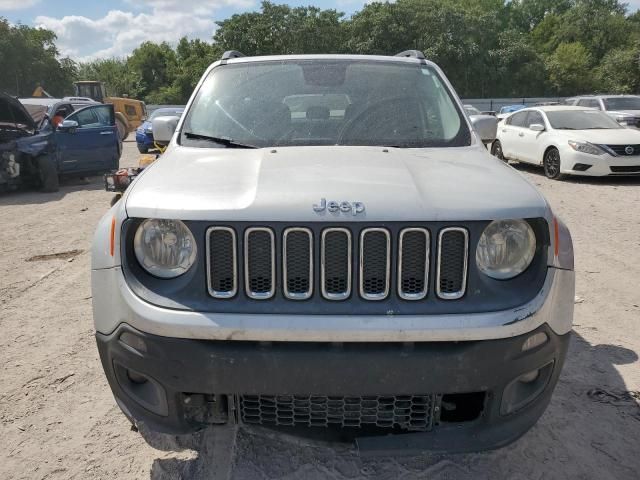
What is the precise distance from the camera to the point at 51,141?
35.4 feet

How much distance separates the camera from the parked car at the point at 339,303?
2123 mm

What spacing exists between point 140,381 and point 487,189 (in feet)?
5.17

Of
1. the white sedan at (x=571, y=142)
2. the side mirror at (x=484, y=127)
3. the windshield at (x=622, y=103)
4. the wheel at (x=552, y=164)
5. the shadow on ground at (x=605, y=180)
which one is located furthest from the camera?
the windshield at (x=622, y=103)

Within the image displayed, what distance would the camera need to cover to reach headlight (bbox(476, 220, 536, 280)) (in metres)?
2.26

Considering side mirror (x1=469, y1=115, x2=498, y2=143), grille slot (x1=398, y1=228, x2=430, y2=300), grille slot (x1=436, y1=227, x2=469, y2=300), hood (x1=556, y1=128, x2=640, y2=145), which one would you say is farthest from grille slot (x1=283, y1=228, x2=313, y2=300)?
hood (x1=556, y1=128, x2=640, y2=145)

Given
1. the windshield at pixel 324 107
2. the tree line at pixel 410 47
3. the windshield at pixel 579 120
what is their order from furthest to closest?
the tree line at pixel 410 47 → the windshield at pixel 579 120 → the windshield at pixel 324 107

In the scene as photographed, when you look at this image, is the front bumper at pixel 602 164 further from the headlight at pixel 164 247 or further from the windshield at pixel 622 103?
the headlight at pixel 164 247

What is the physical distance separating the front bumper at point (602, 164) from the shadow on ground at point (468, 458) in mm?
8907

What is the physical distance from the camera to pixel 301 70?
147 inches

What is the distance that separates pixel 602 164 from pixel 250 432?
33.1ft

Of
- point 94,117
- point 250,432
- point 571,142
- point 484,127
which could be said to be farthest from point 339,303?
point 94,117

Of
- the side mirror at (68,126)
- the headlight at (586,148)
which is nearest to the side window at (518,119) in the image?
the headlight at (586,148)

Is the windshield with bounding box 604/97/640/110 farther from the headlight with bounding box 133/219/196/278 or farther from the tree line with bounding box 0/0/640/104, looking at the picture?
the tree line with bounding box 0/0/640/104

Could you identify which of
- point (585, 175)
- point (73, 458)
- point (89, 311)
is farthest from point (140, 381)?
point (585, 175)
